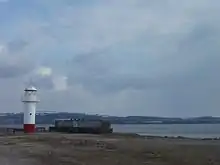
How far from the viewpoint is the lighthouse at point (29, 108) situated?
2163 inches

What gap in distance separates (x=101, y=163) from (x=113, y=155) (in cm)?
416

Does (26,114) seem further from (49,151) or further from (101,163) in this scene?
(101,163)

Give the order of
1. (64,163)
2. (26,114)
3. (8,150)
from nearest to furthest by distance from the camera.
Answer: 1. (64,163)
2. (8,150)
3. (26,114)

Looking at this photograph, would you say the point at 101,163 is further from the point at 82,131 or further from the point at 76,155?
the point at 82,131

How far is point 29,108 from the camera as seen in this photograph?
5519cm

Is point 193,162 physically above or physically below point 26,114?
below

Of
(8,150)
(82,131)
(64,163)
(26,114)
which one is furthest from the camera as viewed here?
(82,131)

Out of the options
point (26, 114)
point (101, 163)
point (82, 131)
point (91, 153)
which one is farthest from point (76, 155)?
point (82, 131)

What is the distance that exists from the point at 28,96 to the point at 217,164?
31.9 m

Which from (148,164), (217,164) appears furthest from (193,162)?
(148,164)

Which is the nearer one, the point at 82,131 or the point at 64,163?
the point at 64,163

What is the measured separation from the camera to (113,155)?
29.6m

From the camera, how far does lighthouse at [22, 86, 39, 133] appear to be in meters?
54.9

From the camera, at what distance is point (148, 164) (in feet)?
84.5
